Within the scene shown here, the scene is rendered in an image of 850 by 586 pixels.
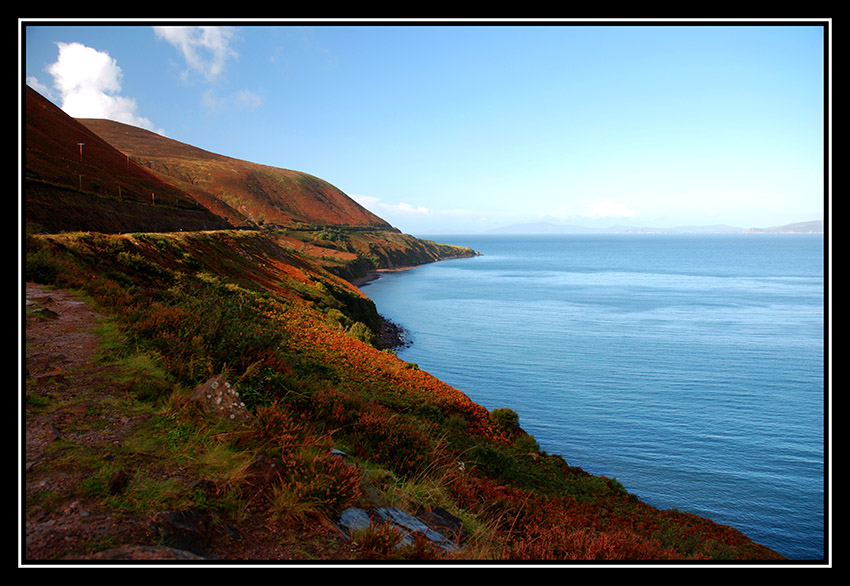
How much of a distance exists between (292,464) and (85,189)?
138 ft

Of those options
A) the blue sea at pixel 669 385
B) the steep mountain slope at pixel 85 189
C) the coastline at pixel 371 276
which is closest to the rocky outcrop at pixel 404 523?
the blue sea at pixel 669 385

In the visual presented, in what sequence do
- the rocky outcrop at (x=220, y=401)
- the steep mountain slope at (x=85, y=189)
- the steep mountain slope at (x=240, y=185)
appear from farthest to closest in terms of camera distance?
1. the steep mountain slope at (x=240, y=185)
2. the steep mountain slope at (x=85, y=189)
3. the rocky outcrop at (x=220, y=401)

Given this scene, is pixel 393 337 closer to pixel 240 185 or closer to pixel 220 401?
pixel 220 401

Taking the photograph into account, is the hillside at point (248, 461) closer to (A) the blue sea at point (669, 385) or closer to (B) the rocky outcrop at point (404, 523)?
(B) the rocky outcrop at point (404, 523)

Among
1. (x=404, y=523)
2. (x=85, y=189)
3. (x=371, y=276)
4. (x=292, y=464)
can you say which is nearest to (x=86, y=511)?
(x=292, y=464)

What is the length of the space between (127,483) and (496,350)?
4175cm

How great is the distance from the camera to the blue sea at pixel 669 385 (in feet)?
67.3

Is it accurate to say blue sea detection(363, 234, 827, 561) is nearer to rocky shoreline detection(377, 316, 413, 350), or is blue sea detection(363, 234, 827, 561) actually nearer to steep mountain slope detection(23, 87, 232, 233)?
rocky shoreline detection(377, 316, 413, 350)

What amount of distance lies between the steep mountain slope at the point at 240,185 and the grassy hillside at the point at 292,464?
3942 inches

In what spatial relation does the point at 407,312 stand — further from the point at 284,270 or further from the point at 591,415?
the point at 591,415

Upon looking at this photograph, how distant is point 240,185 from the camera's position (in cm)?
13738
